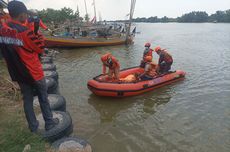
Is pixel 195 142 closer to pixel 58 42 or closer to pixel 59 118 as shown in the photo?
pixel 59 118

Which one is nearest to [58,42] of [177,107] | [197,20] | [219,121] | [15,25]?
[177,107]

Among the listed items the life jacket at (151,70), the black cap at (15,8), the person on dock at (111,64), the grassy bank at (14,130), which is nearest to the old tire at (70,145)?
the grassy bank at (14,130)

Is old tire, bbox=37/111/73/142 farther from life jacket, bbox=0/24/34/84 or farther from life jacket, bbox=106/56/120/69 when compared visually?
life jacket, bbox=106/56/120/69

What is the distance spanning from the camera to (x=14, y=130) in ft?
14.5

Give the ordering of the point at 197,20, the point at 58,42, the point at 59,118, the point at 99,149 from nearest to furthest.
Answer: the point at 59,118
the point at 99,149
the point at 58,42
the point at 197,20

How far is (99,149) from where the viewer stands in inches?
209

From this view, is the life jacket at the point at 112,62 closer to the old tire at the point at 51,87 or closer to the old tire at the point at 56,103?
the old tire at the point at 51,87

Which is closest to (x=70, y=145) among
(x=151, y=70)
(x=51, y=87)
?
(x=51, y=87)

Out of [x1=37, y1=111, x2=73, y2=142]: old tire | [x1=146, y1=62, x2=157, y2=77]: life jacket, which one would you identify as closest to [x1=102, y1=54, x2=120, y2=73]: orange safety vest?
[x1=146, y1=62, x2=157, y2=77]: life jacket

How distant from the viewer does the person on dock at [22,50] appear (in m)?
3.30

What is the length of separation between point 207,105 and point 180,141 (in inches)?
113

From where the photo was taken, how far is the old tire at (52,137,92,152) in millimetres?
3998

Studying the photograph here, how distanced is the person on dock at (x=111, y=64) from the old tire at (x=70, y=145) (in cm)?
453

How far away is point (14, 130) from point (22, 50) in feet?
6.00
